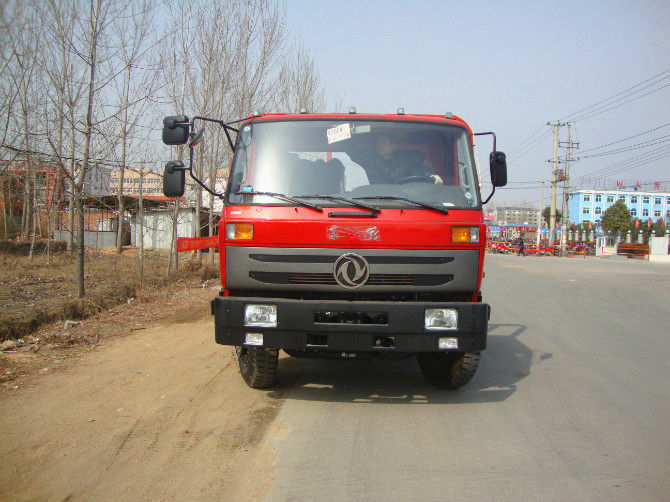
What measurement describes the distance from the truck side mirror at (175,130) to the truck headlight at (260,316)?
5.53 feet

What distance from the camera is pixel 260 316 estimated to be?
177 inches

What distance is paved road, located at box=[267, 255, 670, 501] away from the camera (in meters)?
3.35

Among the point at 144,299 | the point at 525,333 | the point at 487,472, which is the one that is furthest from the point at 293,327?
the point at 144,299

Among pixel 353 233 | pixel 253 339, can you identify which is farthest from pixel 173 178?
pixel 353 233

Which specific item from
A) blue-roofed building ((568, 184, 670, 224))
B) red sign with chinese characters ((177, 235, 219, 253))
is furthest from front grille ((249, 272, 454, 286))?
blue-roofed building ((568, 184, 670, 224))

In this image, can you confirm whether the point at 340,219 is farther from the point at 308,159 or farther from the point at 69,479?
the point at 69,479

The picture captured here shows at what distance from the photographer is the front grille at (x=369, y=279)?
175 inches

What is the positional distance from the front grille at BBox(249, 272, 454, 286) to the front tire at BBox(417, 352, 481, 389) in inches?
36.1

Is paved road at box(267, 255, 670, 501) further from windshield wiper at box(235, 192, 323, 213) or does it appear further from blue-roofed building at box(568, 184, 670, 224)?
blue-roofed building at box(568, 184, 670, 224)

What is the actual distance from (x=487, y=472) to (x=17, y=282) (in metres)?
11.8

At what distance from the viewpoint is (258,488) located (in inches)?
129

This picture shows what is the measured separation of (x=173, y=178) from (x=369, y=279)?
2053mm

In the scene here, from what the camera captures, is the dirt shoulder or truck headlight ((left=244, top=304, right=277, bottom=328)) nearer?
the dirt shoulder

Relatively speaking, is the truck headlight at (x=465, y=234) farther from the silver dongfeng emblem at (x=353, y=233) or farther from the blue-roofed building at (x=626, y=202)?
the blue-roofed building at (x=626, y=202)
